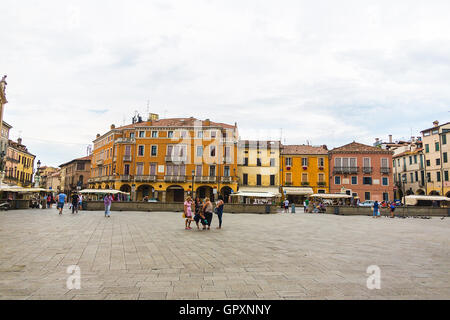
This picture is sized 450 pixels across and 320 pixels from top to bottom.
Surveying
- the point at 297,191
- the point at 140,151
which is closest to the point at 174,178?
the point at 140,151

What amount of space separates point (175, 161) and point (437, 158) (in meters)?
38.9

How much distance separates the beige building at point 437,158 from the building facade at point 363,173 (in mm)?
5384

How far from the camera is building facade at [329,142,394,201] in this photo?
4969cm

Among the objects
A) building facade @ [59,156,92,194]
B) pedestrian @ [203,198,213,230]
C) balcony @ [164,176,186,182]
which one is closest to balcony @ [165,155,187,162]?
balcony @ [164,176,186,182]

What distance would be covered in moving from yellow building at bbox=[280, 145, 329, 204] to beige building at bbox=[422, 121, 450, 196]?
48.9 feet

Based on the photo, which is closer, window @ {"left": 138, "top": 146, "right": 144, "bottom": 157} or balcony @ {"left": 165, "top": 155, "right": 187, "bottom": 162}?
balcony @ {"left": 165, "top": 155, "right": 187, "bottom": 162}

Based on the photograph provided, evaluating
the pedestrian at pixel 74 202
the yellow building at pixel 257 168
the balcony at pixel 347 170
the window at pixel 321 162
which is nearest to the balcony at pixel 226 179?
the yellow building at pixel 257 168

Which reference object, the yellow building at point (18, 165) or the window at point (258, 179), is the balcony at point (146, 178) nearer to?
the window at point (258, 179)

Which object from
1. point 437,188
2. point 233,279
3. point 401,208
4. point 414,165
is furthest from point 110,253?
point 414,165

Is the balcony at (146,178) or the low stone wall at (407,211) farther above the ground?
the balcony at (146,178)

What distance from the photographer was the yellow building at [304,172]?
5134cm

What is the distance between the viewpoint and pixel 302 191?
4997cm

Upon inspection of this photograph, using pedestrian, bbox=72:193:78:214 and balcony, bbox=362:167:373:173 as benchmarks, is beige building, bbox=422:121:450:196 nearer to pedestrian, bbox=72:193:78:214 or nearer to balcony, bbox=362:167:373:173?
balcony, bbox=362:167:373:173

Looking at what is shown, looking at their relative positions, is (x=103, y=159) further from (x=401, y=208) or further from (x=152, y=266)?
(x=152, y=266)
